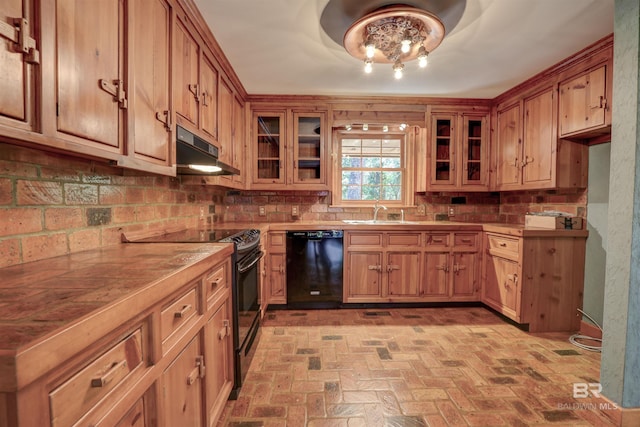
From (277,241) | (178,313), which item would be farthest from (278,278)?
(178,313)

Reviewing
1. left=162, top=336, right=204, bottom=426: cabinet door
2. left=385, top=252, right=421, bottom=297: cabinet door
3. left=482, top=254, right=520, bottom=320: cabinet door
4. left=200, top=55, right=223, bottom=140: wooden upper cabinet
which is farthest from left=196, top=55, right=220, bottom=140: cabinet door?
left=482, top=254, right=520, bottom=320: cabinet door

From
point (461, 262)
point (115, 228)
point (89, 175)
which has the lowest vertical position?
point (461, 262)

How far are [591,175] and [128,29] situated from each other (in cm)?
365

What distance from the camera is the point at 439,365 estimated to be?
205cm

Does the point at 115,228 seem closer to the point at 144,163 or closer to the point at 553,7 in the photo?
the point at 144,163

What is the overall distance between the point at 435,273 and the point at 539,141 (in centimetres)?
174

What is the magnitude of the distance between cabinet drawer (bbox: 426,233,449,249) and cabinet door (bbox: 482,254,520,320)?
487 mm

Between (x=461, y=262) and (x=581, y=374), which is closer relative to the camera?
(x=581, y=374)

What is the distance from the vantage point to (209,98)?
220cm

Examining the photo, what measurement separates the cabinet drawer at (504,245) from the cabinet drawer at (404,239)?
2.53ft

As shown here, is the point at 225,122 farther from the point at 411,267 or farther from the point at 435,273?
the point at 435,273

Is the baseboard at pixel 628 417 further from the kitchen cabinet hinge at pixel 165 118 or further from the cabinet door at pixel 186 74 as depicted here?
the cabinet door at pixel 186 74

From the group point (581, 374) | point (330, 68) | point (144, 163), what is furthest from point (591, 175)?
point (144, 163)

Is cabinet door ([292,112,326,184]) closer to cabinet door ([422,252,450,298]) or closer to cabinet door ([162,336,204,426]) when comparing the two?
cabinet door ([422,252,450,298])
